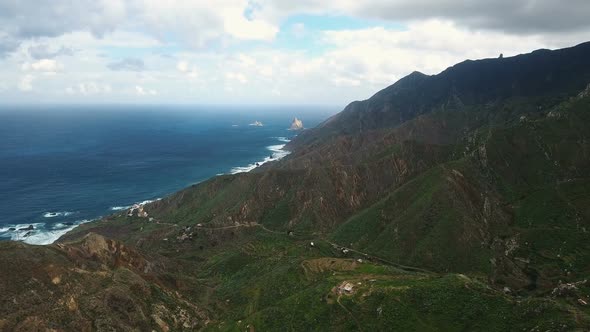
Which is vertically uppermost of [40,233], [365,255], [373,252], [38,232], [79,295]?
[79,295]

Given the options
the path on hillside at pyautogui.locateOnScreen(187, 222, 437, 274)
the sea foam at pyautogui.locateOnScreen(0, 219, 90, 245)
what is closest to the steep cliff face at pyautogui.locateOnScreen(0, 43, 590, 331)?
the path on hillside at pyautogui.locateOnScreen(187, 222, 437, 274)

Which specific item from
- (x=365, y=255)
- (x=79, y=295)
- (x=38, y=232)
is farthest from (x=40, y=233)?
(x=365, y=255)

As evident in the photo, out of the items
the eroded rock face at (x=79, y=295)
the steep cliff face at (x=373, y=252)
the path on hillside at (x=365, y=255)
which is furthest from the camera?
the path on hillside at (x=365, y=255)

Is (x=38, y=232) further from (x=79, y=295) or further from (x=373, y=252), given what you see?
(x=373, y=252)

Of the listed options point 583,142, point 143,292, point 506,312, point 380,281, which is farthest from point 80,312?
point 583,142

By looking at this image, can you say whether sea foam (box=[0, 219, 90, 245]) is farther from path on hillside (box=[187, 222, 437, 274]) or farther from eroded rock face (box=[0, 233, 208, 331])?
eroded rock face (box=[0, 233, 208, 331])

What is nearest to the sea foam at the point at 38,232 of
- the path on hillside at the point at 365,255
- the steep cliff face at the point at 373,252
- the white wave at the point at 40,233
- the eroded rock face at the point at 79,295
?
the white wave at the point at 40,233

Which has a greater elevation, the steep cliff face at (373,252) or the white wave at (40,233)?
the steep cliff face at (373,252)

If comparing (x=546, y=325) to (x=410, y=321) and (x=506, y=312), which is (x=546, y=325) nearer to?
(x=506, y=312)

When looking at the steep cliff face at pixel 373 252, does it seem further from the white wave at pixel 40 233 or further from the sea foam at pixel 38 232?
the sea foam at pixel 38 232

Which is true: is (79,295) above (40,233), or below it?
above

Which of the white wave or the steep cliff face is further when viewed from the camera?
the white wave
